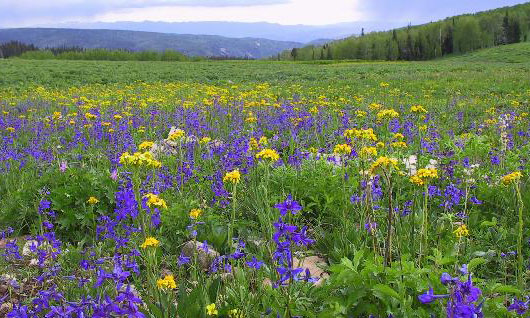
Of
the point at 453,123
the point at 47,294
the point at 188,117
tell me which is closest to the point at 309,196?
the point at 47,294

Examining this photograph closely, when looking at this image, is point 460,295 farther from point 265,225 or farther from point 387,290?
point 265,225

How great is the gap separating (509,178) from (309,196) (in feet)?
7.18

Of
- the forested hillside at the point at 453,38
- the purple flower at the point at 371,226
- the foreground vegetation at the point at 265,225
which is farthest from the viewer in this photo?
the forested hillside at the point at 453,38

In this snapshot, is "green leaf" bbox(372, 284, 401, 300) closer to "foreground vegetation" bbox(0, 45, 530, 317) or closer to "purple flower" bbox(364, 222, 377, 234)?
"foreground vegetation" bbox(0, 45, 530, 317)

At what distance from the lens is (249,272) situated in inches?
136

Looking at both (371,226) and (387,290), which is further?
(371,226)

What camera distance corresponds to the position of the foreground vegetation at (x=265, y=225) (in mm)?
2609

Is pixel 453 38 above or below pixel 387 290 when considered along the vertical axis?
above

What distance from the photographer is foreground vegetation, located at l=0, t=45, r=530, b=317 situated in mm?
2609

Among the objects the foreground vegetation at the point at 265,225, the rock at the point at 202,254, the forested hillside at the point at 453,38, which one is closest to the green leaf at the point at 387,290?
the foreground vegetation at the point at 265,225

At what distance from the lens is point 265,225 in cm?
371

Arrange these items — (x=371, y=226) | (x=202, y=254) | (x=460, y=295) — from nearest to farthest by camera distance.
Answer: (x=460, y=295)
(x=371, y=226)
(x=202, y=254)

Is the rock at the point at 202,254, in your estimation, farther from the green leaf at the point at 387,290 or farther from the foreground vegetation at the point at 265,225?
the green leaf at the point at 387,290

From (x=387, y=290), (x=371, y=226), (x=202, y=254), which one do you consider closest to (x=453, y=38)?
(x=202, y=254)
